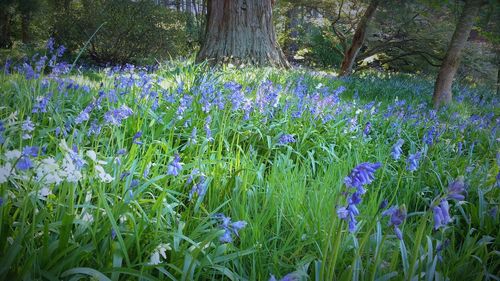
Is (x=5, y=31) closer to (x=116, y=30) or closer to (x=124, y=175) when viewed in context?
(x=116, y=30)

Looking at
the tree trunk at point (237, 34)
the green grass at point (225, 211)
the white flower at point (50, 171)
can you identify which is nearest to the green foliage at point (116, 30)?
the tree trunk at point (237, 34)

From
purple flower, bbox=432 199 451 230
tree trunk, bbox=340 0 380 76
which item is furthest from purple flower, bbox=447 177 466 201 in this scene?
tree trunk, bbox=340 0 380 76

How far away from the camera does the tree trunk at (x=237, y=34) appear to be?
7.84 m

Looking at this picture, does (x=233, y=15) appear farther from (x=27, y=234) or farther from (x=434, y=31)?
(x=434, y=31)

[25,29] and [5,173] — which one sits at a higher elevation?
[5,173]

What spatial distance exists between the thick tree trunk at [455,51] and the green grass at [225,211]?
2.56 metres

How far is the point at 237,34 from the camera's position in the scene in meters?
7.90

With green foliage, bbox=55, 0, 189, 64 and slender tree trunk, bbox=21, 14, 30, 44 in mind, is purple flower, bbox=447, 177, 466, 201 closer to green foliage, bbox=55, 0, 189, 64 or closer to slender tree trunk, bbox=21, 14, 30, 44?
green foliage, bbox=55, 0, 189, 64


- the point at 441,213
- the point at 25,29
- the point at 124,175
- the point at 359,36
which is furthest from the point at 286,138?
the point at 25,29

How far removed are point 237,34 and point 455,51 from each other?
4034 mm

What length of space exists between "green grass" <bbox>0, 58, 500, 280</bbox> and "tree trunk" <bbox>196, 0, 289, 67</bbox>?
4105 millimetres

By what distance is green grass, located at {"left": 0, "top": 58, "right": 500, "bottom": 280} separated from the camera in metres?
1.42

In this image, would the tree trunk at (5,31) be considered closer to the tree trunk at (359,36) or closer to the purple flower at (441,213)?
the tree trunk at (359,36)

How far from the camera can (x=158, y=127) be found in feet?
9.89
